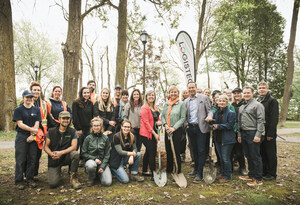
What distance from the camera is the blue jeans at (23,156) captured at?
349cm

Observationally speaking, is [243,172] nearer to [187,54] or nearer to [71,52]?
[187,54]

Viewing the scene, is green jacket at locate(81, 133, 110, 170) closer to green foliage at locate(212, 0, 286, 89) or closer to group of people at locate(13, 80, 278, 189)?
group of people at locate(13, 80, 278, 189)

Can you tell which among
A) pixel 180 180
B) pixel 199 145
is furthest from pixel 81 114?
pixel 199 145

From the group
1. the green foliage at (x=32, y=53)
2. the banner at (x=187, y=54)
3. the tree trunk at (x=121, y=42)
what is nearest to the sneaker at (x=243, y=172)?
the banner at (x=187, y=54)

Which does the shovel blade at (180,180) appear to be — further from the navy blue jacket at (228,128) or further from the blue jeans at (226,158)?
the navy blue jacket at (228,128)

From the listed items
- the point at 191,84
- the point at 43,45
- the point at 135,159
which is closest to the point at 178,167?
the point at 135,159

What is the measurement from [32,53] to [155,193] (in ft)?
100

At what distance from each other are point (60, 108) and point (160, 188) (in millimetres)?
2899

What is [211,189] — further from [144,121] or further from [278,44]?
[278,44]

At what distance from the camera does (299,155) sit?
6.25m

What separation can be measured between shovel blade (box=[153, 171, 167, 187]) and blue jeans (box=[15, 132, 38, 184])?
8.36ft

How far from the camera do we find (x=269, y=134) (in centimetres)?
387

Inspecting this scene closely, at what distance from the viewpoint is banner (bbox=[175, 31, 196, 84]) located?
606 centimetres

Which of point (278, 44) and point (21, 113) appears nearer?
point (21, 113)
